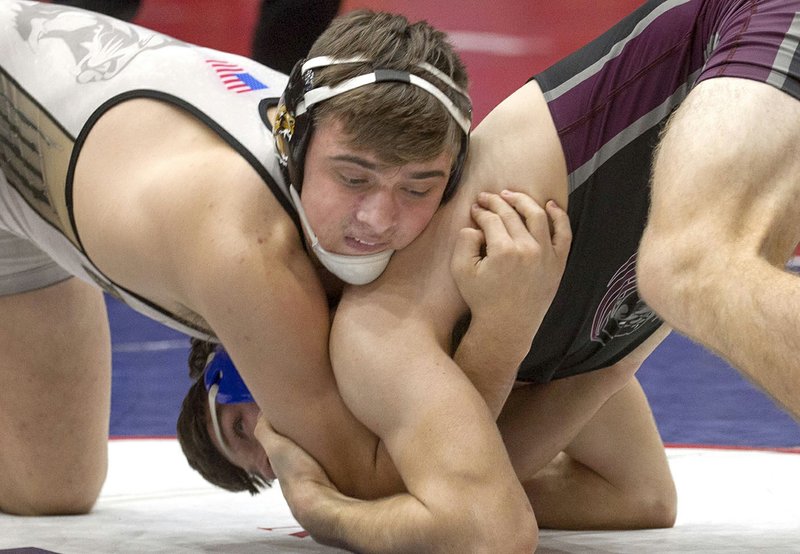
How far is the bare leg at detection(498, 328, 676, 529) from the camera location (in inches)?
113

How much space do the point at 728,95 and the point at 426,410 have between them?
75 centimetres

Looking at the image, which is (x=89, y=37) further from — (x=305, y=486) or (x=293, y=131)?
(x=305, y=486)

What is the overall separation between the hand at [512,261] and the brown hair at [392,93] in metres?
0.16

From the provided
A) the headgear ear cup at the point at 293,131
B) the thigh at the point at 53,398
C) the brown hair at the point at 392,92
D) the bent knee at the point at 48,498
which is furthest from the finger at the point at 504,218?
the bent knee at the point at 48,498

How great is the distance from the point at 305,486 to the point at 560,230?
0.70 meters

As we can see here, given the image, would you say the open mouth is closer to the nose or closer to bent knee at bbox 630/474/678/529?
the nose

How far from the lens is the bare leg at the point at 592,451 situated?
2.87 m

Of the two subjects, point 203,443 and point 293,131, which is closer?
point 293,131

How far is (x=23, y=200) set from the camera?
2.89 m

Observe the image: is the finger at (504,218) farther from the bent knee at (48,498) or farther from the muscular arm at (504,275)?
the bent knee at (48,498)

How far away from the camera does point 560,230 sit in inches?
95.0

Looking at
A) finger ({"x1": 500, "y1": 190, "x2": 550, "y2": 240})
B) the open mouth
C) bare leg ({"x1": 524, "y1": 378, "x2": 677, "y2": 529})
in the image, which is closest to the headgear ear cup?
the open mouth

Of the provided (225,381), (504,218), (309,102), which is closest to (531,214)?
(504,218)

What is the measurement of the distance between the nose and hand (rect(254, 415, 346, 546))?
49 cm
